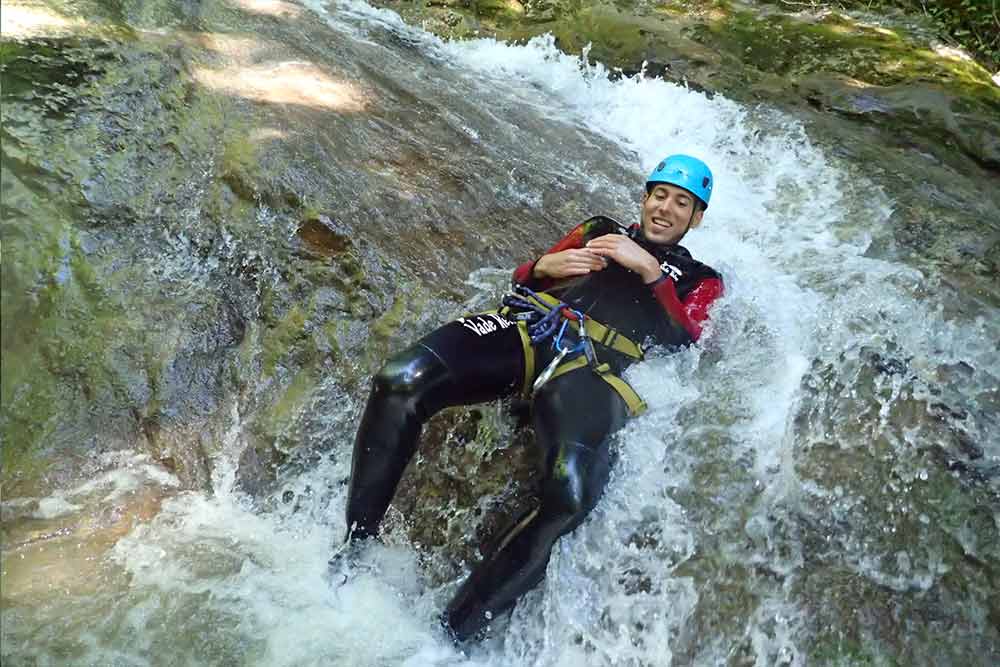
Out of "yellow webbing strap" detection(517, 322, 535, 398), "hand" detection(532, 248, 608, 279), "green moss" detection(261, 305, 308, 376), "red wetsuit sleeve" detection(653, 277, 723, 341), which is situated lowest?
"green moss" detection(261, 305, 308, 376)

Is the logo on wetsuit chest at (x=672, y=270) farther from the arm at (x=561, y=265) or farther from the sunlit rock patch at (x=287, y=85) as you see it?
the sunlit rock patch at (x=287, y=85)

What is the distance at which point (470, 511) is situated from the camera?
347cm

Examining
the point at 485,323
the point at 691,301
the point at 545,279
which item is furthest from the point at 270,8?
the point at 691,301

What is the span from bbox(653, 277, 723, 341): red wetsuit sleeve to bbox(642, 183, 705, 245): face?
0.31 metres

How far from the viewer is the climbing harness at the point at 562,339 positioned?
332 cm

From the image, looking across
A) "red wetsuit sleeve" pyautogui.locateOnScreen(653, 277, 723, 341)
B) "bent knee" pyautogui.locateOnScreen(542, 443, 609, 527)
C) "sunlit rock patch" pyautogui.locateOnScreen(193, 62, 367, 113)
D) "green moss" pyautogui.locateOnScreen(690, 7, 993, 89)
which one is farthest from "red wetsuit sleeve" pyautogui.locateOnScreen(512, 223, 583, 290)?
"green moss" pyautogui.locateOnScreen(690, 7, 993, 89)

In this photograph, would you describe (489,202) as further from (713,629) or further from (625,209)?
(713,629)

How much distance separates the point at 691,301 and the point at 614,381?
2.30 ft

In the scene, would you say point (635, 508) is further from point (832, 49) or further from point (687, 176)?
point (832, 49)

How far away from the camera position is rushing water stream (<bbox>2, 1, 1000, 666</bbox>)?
2.98 meters

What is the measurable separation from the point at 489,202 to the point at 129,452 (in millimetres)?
2666

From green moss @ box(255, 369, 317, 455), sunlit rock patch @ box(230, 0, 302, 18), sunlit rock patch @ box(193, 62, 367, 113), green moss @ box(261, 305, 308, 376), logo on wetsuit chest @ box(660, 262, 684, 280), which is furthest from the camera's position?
sunlit rock patch @ box(230, 0, 302, 18)

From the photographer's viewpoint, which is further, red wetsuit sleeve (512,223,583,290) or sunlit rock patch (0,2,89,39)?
sunlit rock patch (0,2,89,39)

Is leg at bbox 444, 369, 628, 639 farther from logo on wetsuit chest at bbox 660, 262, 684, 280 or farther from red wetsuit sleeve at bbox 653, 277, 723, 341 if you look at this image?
logo on wetsuit chest at bbox 660, 262, 684, 280
